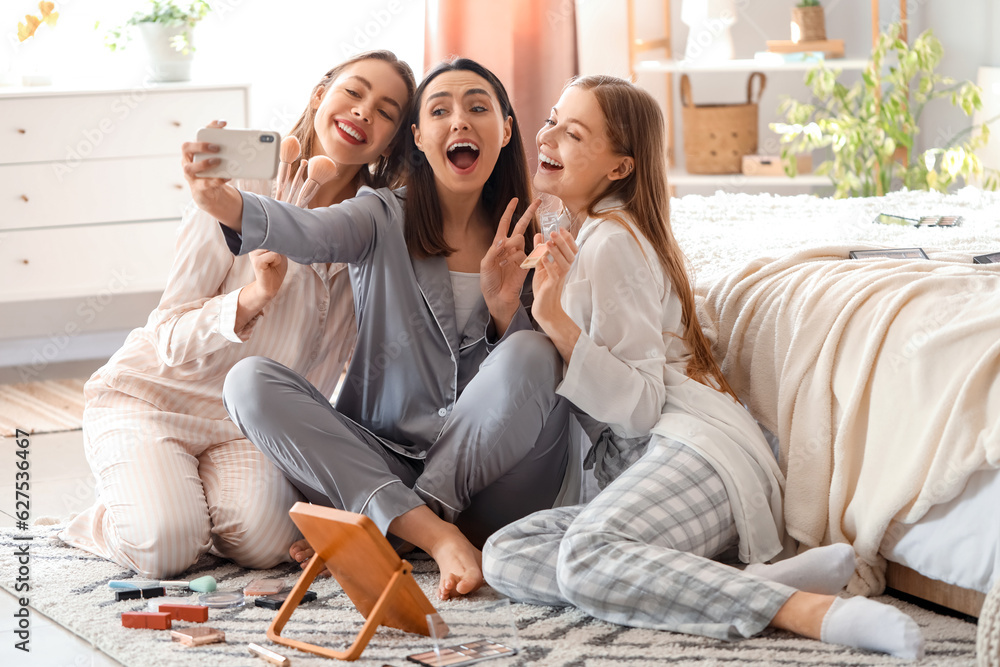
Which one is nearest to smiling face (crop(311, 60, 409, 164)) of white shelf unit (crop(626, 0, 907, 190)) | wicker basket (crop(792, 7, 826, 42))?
white shelf unit (crop(626, 0, 907, 190))

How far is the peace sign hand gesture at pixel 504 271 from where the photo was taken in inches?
67.6

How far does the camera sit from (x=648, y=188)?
1.72 meters

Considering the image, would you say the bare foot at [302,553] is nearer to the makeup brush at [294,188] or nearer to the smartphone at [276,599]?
the smartphone at [276,599]

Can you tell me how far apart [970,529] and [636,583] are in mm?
418

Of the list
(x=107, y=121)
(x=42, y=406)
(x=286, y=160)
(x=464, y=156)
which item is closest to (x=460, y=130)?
(x=464, y=156)

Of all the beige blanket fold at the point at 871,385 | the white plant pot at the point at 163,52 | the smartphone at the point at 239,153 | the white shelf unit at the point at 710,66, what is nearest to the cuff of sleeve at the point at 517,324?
the beige blanket fold at the point at 871,385

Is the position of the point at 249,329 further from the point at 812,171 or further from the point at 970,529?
the point at 812,171

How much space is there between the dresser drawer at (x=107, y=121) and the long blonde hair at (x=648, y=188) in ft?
5.97

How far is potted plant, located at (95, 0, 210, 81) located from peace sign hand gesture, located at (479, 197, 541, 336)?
2.09 meters

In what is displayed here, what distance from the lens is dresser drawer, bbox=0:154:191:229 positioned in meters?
3.21

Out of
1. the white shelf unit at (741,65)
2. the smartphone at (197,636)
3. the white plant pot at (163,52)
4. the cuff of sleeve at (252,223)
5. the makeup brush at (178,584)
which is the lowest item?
the makeup brush at (178,584)

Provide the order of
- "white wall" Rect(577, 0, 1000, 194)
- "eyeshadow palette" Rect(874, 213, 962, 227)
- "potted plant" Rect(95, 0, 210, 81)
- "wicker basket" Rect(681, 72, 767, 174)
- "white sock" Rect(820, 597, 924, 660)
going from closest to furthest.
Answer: "white sock" Rect(820, 597, 924, 660) < "eyeshadow palette" Rect(874, 213, 962, 227) < "potted plant" Rect(95, 0, 210, 81) < "wicker basket" Rect(681, 72, 767, 174) < "white wall" Rect(577, 0, 1000, 194)

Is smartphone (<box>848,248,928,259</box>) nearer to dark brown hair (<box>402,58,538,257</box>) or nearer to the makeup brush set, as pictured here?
dark brown hair (<box>402,58,538,257</box>)

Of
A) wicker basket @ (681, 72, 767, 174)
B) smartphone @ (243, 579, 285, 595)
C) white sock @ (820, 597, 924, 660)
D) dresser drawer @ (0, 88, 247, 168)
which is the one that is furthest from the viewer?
wicker basket @ (681, 72, 767, 174)
